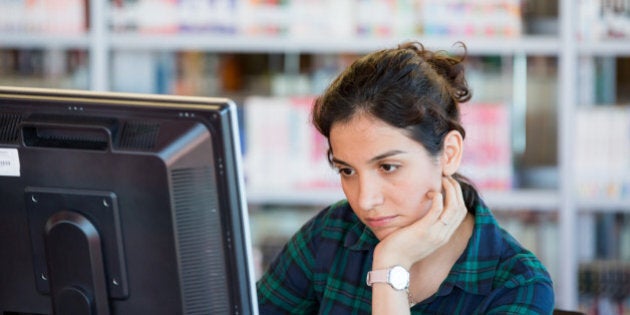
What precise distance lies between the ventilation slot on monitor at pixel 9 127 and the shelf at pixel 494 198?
1926 mm

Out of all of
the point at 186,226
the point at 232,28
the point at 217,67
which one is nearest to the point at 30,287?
the point at 186,226

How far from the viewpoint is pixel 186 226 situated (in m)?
1.20

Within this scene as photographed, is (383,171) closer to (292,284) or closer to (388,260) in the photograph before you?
(388,260)

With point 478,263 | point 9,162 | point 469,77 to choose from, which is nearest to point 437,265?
point 478,263

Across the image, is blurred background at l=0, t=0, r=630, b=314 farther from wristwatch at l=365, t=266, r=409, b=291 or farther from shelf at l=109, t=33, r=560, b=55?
wristwatch at l=365, t=266, r=409, b=291

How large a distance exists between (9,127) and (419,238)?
0.63 meters

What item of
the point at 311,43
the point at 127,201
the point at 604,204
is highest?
the point at 127,201

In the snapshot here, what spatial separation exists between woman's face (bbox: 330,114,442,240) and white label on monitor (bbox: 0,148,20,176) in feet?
1.63

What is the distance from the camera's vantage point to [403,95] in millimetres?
1551

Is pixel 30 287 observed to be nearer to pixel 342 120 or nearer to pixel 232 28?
pixel 342 120

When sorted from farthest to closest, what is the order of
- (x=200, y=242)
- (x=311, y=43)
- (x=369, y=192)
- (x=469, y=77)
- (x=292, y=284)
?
(x=469, y=77) → (x=311, y=43) → (x=292, y=284) → (x=369, y=192) → (x=200, y=242)

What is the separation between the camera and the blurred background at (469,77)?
10.1 feet

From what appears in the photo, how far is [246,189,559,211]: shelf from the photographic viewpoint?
10.2ft

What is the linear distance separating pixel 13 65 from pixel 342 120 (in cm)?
220
